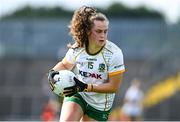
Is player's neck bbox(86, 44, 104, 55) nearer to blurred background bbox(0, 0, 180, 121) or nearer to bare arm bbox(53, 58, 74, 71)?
bare arm bbox(53, 58, 74, 71)

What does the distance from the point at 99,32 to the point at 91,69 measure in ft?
1.77

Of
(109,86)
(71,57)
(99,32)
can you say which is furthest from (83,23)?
(109,86)

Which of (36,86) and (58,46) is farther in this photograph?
(58,46)

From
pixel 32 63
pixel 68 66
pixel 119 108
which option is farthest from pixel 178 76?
pixel 68 66

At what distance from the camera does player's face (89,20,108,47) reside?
10266 millimetres

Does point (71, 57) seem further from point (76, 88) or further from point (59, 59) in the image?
point (59, 59)

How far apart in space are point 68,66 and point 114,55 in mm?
718

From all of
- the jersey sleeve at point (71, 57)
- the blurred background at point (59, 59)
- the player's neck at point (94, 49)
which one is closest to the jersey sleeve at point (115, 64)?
the player's neck at point (94, 49)

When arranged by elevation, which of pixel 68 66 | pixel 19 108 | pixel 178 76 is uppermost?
pixel 68 66

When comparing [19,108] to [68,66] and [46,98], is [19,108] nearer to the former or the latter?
[46,98]

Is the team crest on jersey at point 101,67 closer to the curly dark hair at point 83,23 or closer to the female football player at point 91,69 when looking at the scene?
the female football player at point 91,69

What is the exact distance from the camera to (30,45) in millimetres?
39531

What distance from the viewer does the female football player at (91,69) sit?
1032 cm

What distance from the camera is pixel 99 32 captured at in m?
10.3
